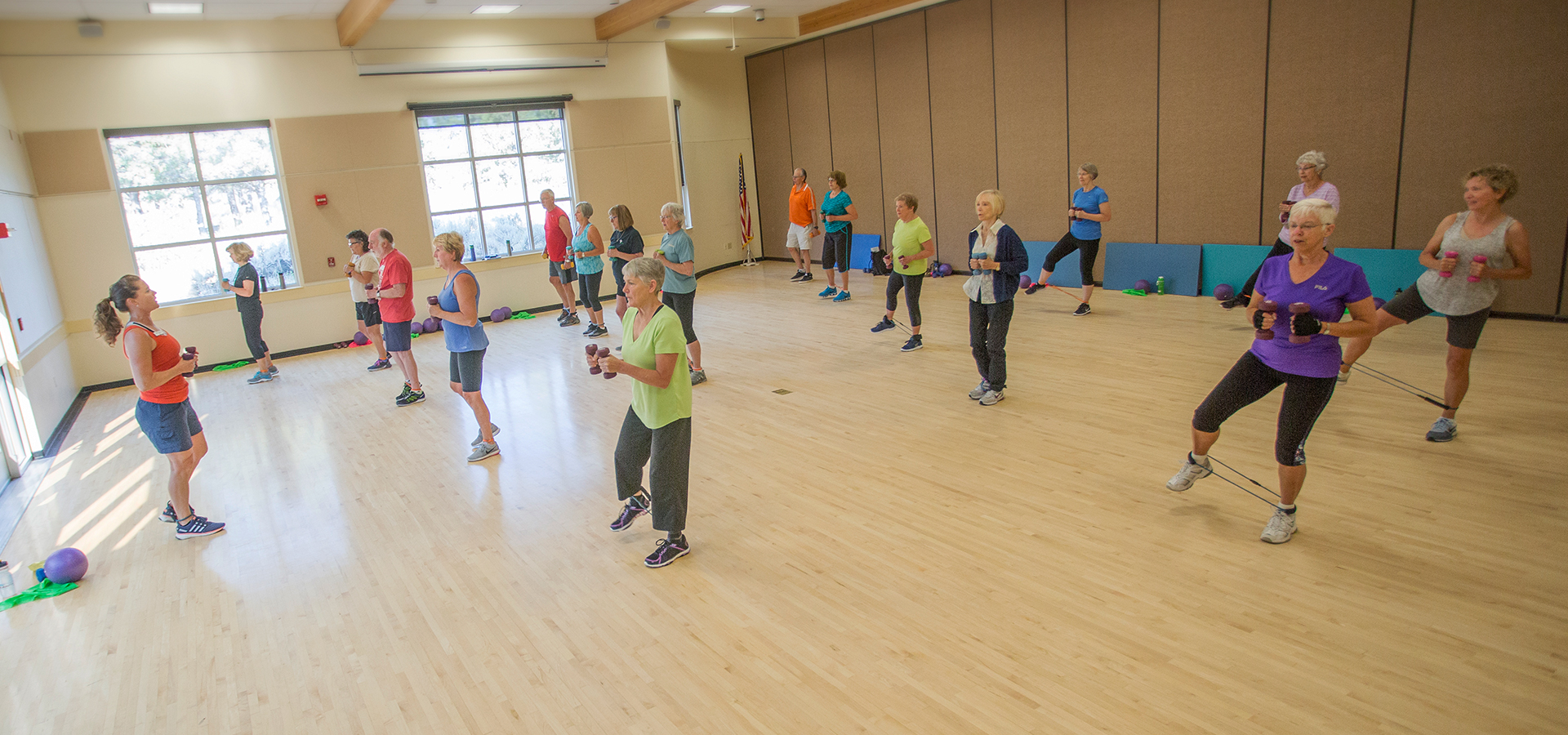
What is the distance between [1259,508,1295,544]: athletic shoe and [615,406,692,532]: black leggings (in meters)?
2.65

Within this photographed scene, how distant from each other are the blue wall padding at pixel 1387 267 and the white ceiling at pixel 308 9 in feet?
24.2

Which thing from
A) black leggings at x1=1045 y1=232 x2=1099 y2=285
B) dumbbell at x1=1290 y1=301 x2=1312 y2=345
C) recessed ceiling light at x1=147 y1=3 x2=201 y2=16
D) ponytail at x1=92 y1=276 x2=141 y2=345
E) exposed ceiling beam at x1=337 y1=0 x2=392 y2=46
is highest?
recessed ceiling light at x1=147 y1=3 x2=201 y2=16

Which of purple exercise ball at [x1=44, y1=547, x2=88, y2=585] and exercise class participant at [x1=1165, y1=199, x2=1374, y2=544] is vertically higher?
exercise class participant at [x1=1165, y1=199, x2=1374, y2=544]

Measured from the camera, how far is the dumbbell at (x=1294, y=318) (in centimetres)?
329

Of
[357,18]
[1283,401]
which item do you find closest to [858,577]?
[1283,401]

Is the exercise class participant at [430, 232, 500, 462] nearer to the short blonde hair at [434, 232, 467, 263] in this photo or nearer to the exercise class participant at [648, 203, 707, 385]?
the short blonde hair at [434, 232, 467, 263]

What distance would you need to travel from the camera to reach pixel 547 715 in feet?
9.68

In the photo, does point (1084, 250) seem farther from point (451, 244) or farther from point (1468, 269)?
point (451, 244)

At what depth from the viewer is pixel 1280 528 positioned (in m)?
3.77

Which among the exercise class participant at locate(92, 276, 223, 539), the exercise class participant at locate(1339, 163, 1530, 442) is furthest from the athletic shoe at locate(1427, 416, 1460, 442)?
the exercise class participant at locate(92, 276, 223, 539)

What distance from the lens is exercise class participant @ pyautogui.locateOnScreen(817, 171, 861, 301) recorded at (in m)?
10.5

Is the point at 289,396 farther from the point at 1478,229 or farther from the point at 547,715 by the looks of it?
the point at 1478,229

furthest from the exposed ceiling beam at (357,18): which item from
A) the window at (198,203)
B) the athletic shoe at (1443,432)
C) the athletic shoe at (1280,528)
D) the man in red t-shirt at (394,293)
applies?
the athletic shoe at (1443,432)

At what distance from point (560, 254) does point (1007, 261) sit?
648 cm
